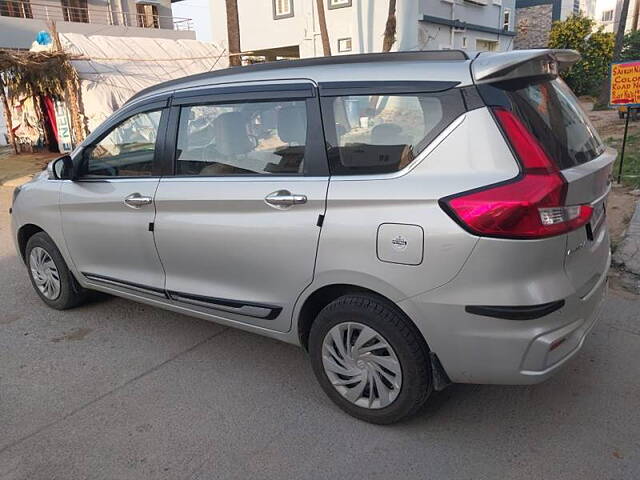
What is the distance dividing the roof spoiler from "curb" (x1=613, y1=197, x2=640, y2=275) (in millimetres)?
2690

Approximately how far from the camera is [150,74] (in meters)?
17.0

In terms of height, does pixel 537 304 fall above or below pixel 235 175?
below

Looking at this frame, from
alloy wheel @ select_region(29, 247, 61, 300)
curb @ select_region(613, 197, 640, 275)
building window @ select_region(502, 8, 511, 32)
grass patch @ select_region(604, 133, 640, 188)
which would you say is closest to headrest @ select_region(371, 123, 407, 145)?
alloy wheel @ select_region(29, 247, 61, 300)

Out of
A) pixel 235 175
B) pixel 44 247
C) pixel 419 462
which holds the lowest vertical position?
pixel 419 462

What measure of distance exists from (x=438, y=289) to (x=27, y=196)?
356 cm

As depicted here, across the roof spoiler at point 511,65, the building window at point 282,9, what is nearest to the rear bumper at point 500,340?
the roof spoiler at point 511,65

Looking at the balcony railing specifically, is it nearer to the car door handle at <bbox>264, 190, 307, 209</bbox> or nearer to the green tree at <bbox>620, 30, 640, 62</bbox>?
the green tree at <bbox>620, 30, 640, 62</bbox>

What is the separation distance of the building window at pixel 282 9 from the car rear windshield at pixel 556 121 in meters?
18.3

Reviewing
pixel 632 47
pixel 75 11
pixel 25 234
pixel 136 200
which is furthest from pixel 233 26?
pixel 75 11

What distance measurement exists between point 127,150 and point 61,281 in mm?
1320

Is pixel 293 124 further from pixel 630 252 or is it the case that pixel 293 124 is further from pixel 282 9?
pixel 282 9

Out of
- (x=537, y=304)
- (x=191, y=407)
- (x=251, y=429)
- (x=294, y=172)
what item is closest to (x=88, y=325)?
(x=191, y=407)

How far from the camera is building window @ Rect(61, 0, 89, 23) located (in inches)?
1153

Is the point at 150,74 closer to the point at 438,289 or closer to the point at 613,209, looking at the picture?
the point at 613,209
